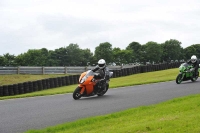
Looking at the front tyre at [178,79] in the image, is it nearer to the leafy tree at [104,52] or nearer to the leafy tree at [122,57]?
the leafy tree at [104,52]

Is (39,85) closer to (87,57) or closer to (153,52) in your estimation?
(87,57)

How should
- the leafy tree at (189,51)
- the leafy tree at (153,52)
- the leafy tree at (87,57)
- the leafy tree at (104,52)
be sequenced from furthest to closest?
the leafy tree at (189,51) → the leafy tree at (153,52) → the leafy tree at (87,57) → the leafy tree at (104,52)

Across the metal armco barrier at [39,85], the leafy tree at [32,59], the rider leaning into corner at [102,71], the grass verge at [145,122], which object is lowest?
the grass verge at [145,122]

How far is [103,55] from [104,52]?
136 cm

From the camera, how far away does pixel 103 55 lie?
107375 mm

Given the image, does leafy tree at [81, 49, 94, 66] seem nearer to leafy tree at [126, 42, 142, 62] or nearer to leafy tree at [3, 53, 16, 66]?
leafy tree at [126, 42, 142, 62]

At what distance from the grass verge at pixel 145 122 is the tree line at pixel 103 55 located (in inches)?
3373

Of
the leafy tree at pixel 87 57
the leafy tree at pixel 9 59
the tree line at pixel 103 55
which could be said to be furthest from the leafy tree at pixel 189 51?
the leafy tree at pixel 9 59

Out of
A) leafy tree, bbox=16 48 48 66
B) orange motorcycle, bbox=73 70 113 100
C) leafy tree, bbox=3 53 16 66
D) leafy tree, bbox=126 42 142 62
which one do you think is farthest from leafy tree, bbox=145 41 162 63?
orange motorcycle, bbox=73 70 113 100

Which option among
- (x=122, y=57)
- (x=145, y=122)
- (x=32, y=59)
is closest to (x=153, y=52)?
(x=122, y=57)

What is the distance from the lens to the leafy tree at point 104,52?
10794 centimetres

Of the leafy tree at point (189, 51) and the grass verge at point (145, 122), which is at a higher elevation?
the leafy tree at point (189, 51)

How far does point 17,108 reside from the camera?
1170 cm

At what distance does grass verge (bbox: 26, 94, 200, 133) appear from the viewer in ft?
21.3
